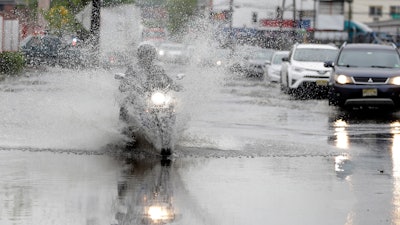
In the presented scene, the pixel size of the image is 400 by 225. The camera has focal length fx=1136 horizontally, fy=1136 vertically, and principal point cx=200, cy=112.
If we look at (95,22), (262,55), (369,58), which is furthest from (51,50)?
(262,55)

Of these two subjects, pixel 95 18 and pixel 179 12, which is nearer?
pixel 95 18

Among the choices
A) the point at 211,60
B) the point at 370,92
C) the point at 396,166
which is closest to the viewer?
the point at 396,166

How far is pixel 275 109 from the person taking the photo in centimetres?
2703

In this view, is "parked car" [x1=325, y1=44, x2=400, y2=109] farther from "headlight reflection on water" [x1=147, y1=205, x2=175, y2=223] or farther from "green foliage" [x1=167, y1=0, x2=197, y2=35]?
"headlight reflection on water" [x1=147, y1=205, x2=175, y2=223]

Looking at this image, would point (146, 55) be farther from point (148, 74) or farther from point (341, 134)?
point (341, 134)

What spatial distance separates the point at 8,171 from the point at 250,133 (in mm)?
6979

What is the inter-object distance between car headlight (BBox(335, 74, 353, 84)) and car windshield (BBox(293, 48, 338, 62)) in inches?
304

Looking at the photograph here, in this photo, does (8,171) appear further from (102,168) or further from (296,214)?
(296,214)

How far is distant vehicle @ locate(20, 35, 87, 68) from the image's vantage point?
3397 centimetres

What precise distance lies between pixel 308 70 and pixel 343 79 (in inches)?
283

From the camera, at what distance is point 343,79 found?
25.5 meters

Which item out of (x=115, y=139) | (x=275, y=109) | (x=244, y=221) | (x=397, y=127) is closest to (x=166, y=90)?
(x=115, y=139)

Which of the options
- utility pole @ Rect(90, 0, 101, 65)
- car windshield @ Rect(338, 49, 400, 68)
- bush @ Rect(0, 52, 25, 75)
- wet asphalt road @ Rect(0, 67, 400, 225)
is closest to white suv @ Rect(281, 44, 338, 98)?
car windshield @ Rect(338, 49, 400, 68)

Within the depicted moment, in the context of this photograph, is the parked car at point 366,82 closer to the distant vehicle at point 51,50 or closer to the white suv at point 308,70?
the white suv at point 308,70
